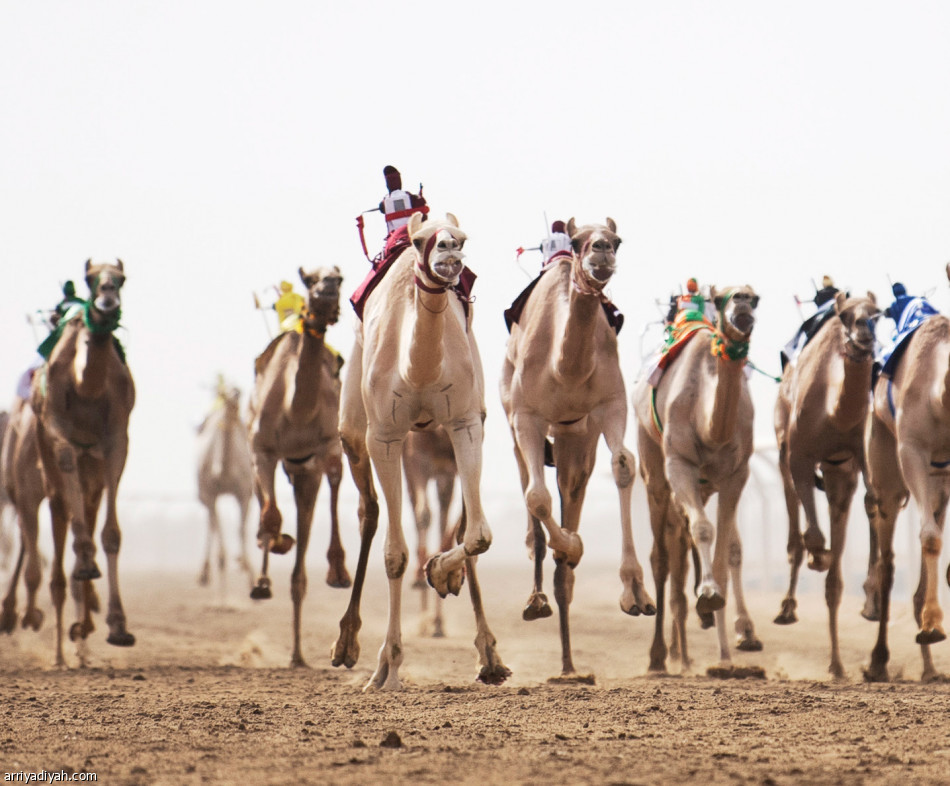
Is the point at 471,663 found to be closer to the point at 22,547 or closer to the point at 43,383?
the point at 43,383

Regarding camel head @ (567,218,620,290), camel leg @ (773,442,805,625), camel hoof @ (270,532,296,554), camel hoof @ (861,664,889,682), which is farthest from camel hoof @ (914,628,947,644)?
camel hoof @ (270,532,296,554)

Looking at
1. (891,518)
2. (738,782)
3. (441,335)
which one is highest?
(441,335)

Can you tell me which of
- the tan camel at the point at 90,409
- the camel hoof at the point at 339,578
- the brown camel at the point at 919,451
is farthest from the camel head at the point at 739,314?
the tan camel at the point at 90,409

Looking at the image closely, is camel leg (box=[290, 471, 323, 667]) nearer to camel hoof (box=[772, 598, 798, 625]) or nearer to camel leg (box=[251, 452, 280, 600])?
camel leg (box=[251, 452, 280, 600])

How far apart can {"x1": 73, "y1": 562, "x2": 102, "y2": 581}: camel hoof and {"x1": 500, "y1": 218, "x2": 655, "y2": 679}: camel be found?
3.94 m

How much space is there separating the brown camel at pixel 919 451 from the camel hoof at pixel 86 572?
6.76 meters

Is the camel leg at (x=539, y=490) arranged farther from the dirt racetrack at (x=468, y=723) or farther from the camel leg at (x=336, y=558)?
the camel leg at (x=336, y=558)

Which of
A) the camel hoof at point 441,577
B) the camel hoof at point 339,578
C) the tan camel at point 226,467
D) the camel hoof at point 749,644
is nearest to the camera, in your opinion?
the camel hoof at point 441,577

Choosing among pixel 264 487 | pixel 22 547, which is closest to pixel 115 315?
pixel 264 487

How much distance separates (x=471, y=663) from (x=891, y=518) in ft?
14.4

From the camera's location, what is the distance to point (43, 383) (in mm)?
13359

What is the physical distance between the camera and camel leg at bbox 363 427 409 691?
30.5ft

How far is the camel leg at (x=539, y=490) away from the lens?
9.66m

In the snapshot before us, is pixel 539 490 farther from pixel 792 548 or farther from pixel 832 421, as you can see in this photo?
pixel 792 548
